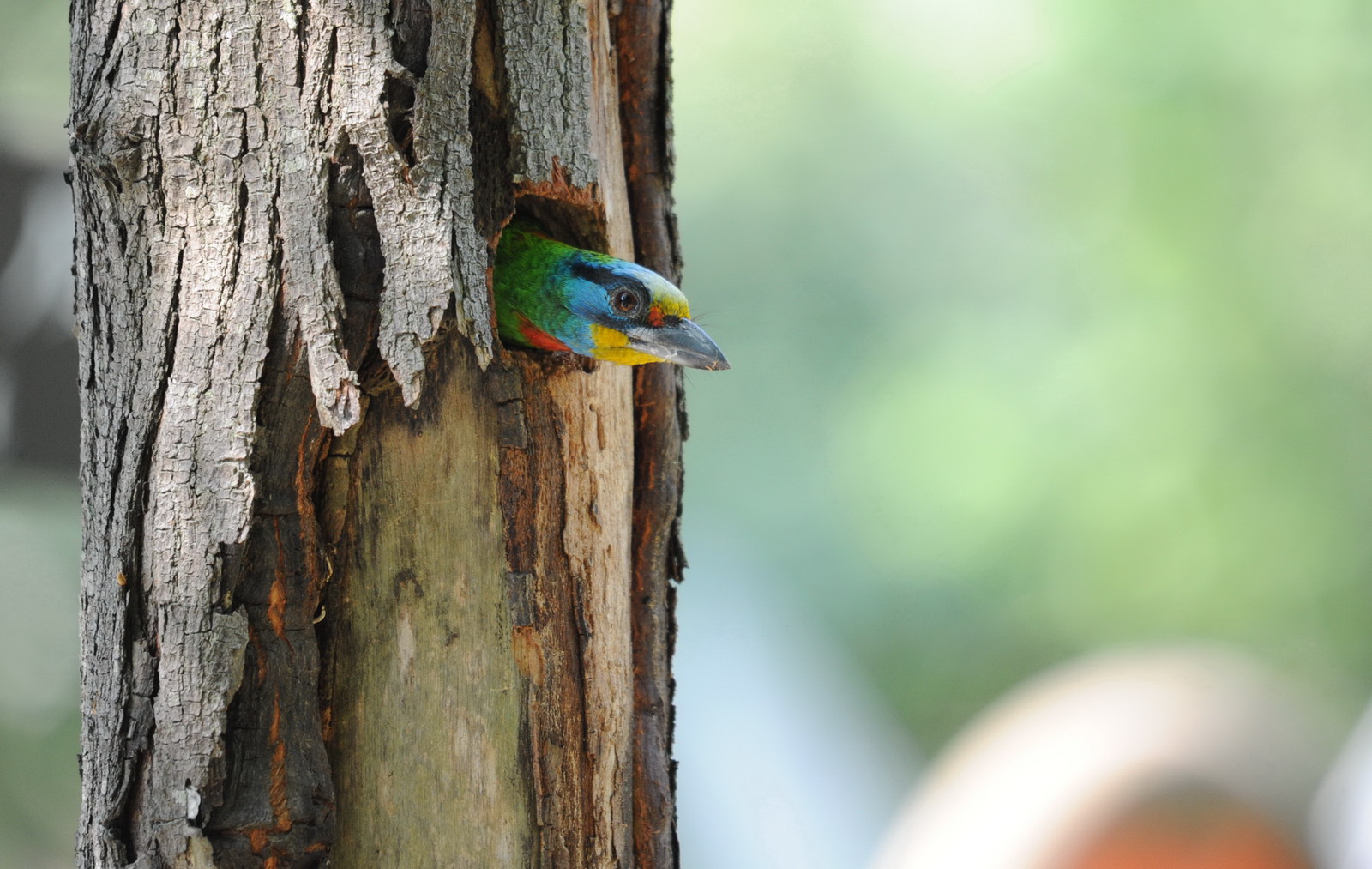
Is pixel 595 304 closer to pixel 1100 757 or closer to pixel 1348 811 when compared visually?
pixel 1100 757

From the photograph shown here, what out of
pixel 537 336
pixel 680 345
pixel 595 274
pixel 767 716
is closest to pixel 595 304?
pixel 595 274

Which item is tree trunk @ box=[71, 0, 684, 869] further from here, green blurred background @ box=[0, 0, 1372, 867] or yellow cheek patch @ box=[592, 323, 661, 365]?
green blurred background @ box=[0, 0, 1372, 867]

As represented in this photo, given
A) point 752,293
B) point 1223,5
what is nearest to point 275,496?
point 752,293

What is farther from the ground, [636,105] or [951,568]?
[636,105]

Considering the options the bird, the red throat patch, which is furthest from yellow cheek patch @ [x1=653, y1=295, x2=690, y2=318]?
the red throat patch

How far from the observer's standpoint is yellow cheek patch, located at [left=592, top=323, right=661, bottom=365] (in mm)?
2148

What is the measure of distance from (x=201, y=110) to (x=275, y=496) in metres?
0.64

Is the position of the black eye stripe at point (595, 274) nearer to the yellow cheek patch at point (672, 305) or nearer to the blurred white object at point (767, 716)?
the yellow cheek patch at point (672, 305)

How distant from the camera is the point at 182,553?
1593mm

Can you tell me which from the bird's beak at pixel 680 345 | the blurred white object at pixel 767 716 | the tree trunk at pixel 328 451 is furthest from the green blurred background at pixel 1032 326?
the tree trunk at pixel 328 451

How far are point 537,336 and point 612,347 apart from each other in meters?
0.35

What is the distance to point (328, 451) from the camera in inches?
65.8

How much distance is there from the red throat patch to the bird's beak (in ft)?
0.90

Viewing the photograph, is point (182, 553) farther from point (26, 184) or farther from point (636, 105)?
point (26, 184)
